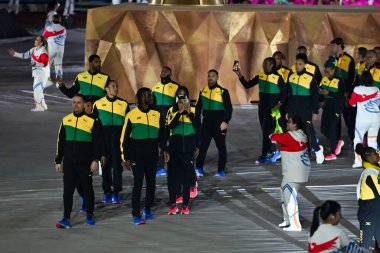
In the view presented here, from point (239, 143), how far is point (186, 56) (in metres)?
4.82

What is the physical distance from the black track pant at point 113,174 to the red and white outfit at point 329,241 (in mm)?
6087

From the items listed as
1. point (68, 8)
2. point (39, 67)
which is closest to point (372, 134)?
point (39, 67)

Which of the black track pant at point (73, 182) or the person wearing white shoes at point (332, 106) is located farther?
the person wearing white shoes at point (332, 106)

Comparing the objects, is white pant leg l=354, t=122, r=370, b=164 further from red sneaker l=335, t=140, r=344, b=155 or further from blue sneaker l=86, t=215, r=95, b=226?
blue sneaker l=86, t=215, r=95, b=226

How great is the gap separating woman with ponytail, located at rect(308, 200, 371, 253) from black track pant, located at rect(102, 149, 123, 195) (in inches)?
237

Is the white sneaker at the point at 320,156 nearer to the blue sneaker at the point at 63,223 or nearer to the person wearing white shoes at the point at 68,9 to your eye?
the blue sneaker at the point at 63,223

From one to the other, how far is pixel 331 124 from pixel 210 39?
638 cm

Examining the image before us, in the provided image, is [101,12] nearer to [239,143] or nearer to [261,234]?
[239,143]

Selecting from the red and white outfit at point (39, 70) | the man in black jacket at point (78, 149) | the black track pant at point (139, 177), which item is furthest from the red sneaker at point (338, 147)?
the red and white outfit at point (39, 70)

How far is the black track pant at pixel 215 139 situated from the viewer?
19953mm

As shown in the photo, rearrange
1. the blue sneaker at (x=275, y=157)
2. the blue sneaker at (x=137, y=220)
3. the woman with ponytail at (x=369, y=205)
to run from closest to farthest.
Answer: the woman with ponytail at (x=369, y=205) < the blue sneaker at (x=137, y=220) < the blue sneaker at (x=275, y=157)

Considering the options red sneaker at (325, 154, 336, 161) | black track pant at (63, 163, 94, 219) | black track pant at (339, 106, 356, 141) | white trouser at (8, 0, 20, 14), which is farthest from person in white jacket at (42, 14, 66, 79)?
white trouser at (8, 0, 20, 14)

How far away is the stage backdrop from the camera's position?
27.4m

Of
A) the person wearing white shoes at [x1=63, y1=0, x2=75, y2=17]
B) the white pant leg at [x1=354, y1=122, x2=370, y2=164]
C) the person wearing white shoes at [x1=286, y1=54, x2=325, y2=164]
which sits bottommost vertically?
the white pant leg at [x1=354, y1=122, x2=370, y2=164]
